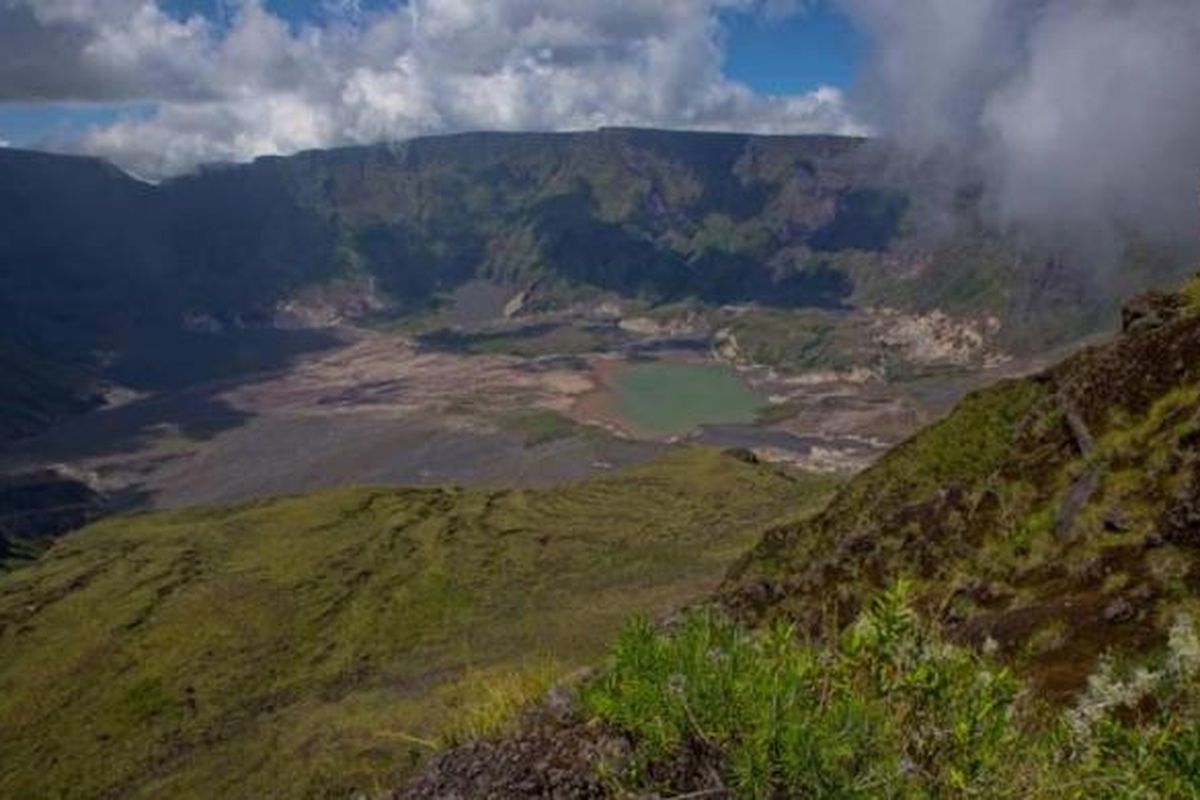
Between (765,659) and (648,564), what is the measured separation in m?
179

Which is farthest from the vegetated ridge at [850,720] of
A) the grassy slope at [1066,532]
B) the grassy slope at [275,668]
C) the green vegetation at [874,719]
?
the grassy slope at [275,668]

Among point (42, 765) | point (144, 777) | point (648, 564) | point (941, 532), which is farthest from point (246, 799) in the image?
point (648, 564)

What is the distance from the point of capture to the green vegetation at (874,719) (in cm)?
816

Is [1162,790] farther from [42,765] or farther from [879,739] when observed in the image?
[42,765]

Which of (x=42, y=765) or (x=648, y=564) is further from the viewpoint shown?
(x=648, y=564)

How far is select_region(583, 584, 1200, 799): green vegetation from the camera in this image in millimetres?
8156

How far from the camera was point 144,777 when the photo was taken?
128 m

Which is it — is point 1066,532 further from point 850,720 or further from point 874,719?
point 850,720

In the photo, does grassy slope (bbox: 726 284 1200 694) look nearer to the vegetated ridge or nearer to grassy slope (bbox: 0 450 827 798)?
the vegetated ridge

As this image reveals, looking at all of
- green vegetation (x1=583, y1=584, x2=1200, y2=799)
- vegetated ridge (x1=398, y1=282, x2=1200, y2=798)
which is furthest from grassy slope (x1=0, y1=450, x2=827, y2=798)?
green vegetation (x1=583, y1=584, x2=1200, y2=799)

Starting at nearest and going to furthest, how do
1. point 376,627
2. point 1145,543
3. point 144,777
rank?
point 1145,543, point 144,777, point 376,627

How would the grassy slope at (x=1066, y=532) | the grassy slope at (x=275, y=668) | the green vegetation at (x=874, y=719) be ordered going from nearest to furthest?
the green vegetation at (x=874, y=719) → the grassy slope at (x=1066, y=532) → the grassy slope at (x=275, y=668)

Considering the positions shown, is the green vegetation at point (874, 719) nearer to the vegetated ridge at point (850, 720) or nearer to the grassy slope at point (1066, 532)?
the vegetated ridge at point (850, 720)

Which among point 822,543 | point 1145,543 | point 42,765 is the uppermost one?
point 1145,543
